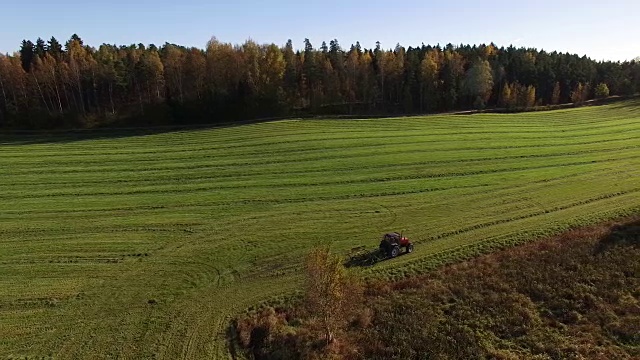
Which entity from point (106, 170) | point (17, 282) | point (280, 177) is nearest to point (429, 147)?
point (280, 177)

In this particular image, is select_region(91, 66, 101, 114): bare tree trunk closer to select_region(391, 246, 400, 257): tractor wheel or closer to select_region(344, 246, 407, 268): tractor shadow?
select_region(344, 246, 407, 268): tractor shadow

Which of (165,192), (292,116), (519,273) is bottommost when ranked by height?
(519,273)

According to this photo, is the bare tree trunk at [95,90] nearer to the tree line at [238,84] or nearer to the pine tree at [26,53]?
the tree line at [238,84]

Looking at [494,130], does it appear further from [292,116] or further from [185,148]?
[185,148]

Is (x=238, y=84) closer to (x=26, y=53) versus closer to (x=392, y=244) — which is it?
(x=26, y=53)

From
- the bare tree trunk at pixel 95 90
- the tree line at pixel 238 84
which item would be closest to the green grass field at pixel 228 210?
the tree line at pixel 238 84
